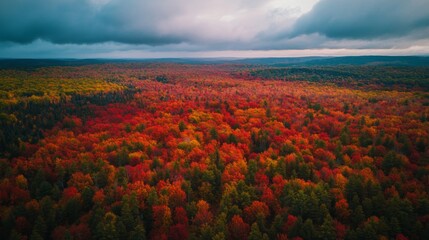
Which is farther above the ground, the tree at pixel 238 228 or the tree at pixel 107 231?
the tree at pixel 107 231

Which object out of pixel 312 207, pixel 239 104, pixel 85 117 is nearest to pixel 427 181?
pixel 312 207

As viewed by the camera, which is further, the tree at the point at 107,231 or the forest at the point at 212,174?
the forest at the point at 212,174

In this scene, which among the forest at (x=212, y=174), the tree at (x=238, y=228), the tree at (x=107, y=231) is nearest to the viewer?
the tree at (x=107, y=231)

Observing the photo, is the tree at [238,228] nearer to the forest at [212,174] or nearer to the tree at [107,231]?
the forest at [212,174]

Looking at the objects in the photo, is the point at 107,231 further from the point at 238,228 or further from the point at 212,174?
the point at 212,174

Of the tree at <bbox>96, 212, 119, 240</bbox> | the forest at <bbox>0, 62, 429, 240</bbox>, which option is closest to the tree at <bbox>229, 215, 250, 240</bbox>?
the forest at <bbox>0, 62, 429, 240</bbox>

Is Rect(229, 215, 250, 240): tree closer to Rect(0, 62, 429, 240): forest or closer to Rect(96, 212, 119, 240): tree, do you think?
Rect(0, 62, 429, 240): forest

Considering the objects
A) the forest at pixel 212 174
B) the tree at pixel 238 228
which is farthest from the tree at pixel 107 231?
the tree at pixel 238 228

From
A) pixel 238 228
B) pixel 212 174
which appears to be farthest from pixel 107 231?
pixel 212 174

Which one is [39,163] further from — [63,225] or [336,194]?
[336,194]
